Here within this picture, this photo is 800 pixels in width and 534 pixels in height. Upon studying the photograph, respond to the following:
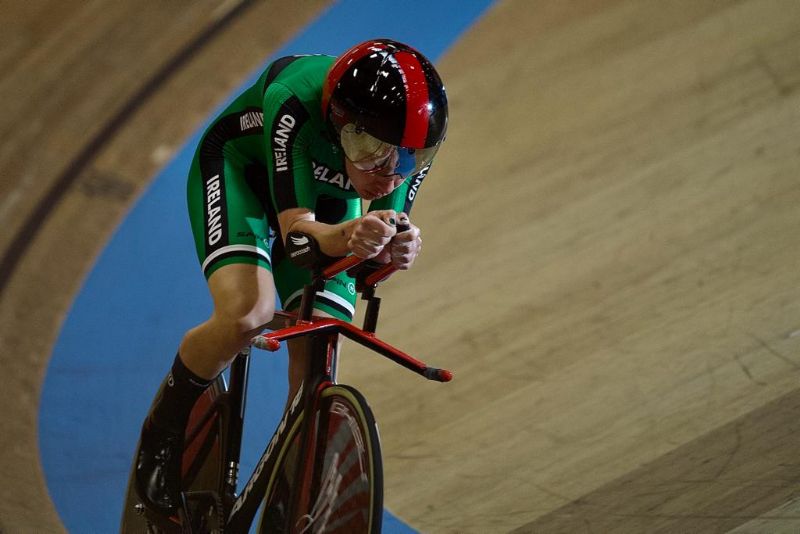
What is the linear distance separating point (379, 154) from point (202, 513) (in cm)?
89

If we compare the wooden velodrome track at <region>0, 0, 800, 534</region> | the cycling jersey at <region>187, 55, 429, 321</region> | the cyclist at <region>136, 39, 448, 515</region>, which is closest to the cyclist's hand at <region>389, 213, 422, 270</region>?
the cyclist at <region>136, 39, 448, 515</region>

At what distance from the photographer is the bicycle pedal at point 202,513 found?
204cm

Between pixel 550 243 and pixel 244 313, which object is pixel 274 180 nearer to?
pixel 244 313

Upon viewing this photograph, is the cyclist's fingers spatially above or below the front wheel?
above

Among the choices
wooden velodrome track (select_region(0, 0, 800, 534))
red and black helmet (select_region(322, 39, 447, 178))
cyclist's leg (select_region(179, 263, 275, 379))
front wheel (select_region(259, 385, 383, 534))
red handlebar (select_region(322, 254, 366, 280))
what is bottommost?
wooden velodrome track (select_region(0, 0, 800, 534))

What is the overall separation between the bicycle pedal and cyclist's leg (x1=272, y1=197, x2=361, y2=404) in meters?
0.31

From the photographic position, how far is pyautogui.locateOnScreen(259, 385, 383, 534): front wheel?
1578 millimetres

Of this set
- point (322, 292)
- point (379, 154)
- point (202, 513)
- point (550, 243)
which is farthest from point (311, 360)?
point (550, 243)

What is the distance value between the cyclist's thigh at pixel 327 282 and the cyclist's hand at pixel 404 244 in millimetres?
386

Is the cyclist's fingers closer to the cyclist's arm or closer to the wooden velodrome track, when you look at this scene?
the cyclist's arm

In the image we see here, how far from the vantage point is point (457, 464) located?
8.67 feet

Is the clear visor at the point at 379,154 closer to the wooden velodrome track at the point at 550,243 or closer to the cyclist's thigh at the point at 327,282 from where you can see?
the cyclist's thigh at the point at 327,282

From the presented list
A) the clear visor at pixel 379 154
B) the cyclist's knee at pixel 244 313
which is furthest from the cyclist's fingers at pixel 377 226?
the cyclist's knee at pixel 244 313

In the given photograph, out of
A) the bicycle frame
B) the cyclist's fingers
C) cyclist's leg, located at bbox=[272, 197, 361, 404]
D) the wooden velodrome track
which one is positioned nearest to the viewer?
the cyclist's fingers
